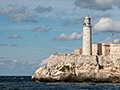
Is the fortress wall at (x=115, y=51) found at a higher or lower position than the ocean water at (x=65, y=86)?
higher

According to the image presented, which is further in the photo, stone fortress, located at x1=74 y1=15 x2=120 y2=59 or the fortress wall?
stone fortress, located at x1=74 y1=15 x2=120 y2=59

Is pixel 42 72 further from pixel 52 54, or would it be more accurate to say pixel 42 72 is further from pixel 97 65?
pixel 97 65

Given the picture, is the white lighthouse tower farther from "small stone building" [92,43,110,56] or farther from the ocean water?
the ocean water

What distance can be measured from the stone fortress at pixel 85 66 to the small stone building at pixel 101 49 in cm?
97

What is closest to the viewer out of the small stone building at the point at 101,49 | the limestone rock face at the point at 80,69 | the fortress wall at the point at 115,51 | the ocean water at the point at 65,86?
the ocean water at the point at 65,86

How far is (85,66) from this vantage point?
2061 inches

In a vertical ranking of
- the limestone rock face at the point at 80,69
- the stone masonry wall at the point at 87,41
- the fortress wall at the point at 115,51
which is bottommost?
the limestone rock face at the point at 80,69

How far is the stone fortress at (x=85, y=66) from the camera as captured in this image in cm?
5059

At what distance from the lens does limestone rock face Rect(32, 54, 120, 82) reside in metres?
50.5

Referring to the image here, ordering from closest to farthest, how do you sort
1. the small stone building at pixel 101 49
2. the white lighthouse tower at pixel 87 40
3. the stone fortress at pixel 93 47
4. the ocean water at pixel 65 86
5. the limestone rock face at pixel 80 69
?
the ocean water at pixel 65 86 → the limestone rock face at pixel 80 69 → the stone fortress at pixel 93 47 → the white lighthouse tower at pixel 87 40 → the small stone building at pixel 101 49

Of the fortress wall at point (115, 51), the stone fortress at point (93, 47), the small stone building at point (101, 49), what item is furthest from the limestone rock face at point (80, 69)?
the small stone building at point (101, 49)

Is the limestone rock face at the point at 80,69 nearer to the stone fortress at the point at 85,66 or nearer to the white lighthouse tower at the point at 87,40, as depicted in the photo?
the stone fortress at the point at 85,66

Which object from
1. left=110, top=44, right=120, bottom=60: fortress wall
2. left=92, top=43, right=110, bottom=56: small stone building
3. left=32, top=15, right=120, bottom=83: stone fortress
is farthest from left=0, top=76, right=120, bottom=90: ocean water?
left=92, top=43, right=110, bottom=56: small stone building

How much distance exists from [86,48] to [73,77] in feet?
22.9
